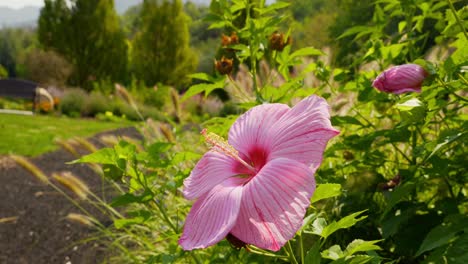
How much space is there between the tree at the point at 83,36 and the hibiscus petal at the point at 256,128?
17.9m

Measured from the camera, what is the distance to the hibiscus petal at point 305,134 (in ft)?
1.86

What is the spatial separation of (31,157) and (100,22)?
13.0 m

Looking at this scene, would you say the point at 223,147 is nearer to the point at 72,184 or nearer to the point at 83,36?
the point at 72,184

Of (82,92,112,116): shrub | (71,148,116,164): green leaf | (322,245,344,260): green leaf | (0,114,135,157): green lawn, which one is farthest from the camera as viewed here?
(82,92,112,116): shrub

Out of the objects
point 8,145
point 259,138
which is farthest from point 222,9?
point 8,145

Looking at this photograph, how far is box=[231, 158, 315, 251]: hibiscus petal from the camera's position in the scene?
0.52 metres

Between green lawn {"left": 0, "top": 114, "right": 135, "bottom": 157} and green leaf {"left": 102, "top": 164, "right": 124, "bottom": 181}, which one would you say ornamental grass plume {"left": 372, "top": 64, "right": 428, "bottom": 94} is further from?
green lawn {"left": 0, "top": 114, "right": 135, "bottom": 157}

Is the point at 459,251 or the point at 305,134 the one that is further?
the point at 459,251

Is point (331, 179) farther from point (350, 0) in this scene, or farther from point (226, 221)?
point (350, 0)

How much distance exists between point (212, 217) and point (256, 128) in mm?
196

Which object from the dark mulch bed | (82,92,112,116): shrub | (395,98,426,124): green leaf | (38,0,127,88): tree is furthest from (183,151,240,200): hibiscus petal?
(38,0,127,88): tree

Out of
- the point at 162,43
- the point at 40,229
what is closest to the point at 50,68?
the point at 162,43

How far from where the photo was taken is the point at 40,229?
3.29m

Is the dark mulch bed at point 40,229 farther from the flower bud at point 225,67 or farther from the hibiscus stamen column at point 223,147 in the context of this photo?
the hibiscus stamen column at point 223,147
